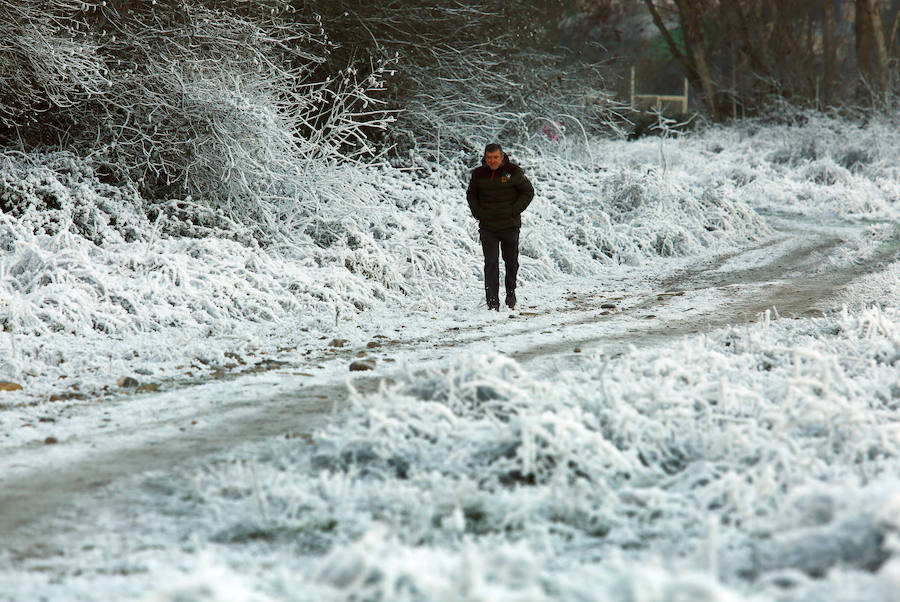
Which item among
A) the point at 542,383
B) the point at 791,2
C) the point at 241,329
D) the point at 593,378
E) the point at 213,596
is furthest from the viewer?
the point at 791,2

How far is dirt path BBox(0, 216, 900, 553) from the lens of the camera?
426 cm

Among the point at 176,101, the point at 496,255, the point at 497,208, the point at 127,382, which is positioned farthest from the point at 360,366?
the point at 176,101

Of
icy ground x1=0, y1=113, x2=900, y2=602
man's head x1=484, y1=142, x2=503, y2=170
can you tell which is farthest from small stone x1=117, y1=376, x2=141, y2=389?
man's head x1=484, y1=142, x2=503, y2=170

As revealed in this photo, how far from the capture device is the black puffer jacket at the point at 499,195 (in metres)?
9.47

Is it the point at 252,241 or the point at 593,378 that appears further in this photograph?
the point at 252,241

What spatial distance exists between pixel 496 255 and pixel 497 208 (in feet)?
1.63

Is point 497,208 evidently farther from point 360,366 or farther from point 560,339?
point 360,366

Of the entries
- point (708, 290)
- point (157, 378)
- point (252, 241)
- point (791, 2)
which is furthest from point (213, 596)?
point (791, 2)

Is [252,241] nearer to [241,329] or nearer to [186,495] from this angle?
[241,329]

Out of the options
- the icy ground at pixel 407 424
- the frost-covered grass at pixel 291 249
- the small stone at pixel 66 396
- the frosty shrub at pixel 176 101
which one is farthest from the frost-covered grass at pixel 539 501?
the frosty shrub at pixel 176 101

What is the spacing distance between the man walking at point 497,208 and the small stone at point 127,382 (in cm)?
418

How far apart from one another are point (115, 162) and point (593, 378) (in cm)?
754

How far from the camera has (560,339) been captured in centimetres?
774

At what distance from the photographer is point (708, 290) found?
10617 mm
